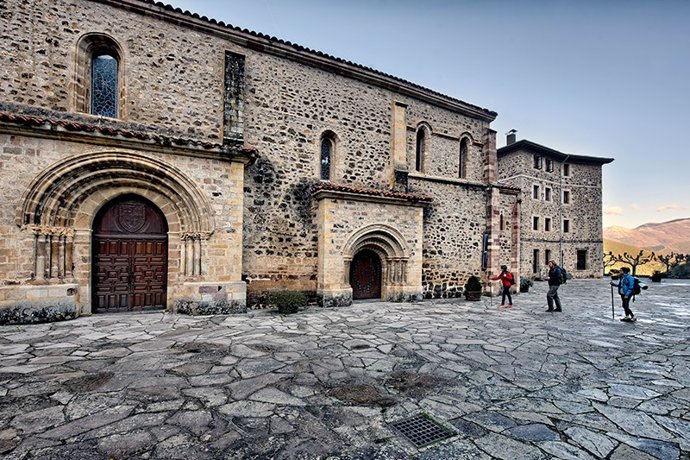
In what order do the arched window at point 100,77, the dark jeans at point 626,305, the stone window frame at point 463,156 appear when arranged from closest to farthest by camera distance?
the dark jeans at point 626,305 < the arched window at point 100,77 < the stone window frame at point 463,156

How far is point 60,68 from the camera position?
8125 millimetres

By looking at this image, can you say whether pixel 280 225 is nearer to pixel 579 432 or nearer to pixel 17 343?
pixel 17 343

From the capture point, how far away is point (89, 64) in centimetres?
868

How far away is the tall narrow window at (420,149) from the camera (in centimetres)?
1312

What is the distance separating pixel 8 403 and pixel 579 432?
5.67m

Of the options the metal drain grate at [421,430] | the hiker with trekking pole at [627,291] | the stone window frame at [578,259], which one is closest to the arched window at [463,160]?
the hiker with trekking pole at [627,291]

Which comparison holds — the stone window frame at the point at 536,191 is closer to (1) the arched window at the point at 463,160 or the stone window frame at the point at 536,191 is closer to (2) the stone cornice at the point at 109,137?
(1) the arched window at the point at 463,160

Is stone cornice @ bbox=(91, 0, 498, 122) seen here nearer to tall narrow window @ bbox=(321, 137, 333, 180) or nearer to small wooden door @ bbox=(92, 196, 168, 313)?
tall narrow window @ bbox=(321, 137, 333, 180)

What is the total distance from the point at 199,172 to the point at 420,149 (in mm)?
8809

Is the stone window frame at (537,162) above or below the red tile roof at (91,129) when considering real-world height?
above

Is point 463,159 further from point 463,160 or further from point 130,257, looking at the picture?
point 130,257

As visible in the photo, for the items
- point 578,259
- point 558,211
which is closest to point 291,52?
point 558,211

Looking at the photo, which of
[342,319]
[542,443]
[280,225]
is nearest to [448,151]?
[280,225]

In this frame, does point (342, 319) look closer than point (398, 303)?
Yes
